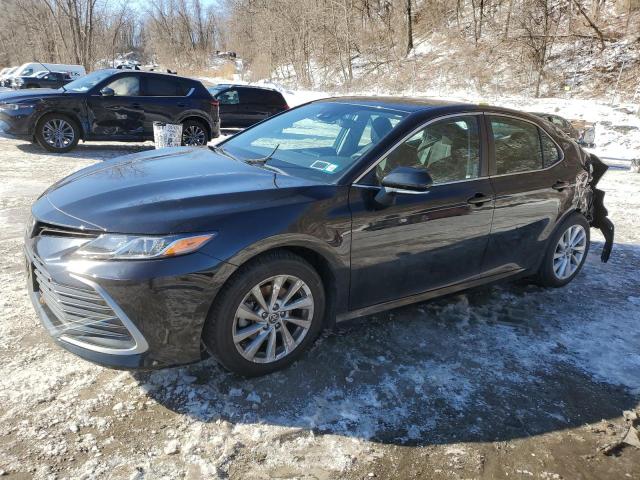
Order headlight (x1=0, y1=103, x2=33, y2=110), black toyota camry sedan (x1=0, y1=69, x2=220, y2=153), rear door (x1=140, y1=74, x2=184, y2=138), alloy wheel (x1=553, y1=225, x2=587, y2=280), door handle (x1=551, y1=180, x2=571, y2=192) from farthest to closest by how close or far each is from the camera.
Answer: rear door (x1=140, y1=74, x2=184, y2=138), black toyota camry sedan (x1=0, y1=69, x2=220, y2=153), headlight (x1=0, y1=103, x2=33, y2=110), alloy wheel (x1=553, y1=225, x2=587, y2=280), door handle (x1=551, y1=180, x2=571, y2=192)

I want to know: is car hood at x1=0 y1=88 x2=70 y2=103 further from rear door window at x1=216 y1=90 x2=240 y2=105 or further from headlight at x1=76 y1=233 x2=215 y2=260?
headlight at x1=76 y1=233 x2=215 y2=260

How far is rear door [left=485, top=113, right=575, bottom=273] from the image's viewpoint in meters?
3.96

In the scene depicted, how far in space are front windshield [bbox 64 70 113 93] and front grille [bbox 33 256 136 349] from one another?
8375 mm

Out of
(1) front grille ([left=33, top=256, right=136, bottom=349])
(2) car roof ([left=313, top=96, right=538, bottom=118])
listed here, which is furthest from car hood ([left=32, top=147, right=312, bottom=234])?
(2) car roof ([left=313, top=96, right=538, bottom=118])

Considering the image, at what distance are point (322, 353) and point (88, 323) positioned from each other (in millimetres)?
1452

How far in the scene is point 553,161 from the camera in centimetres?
446

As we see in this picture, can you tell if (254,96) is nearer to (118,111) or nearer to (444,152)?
(118,111)

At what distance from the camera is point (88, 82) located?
401 inches

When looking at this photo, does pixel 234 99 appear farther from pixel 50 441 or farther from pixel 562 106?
pixel 50 441

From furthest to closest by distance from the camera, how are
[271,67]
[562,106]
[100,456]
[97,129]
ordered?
1. [271,67]
2. [562,106]
3. [97,129]
4. [100,456]

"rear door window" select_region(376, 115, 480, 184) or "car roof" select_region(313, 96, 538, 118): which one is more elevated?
"car roof" select_region(313, 96, 538, 118)

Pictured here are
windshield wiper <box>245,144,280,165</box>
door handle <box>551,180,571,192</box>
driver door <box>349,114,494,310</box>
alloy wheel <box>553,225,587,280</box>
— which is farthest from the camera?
alloy wheel <box>553,225,587,280</box>

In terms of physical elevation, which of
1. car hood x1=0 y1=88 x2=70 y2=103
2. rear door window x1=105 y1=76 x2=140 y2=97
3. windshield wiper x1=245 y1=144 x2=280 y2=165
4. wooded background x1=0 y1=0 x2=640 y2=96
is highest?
wooded background x1=0 y1=0 x2=640 y2=96

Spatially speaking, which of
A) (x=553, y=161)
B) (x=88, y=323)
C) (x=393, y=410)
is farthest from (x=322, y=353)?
(x=553, y=161)
